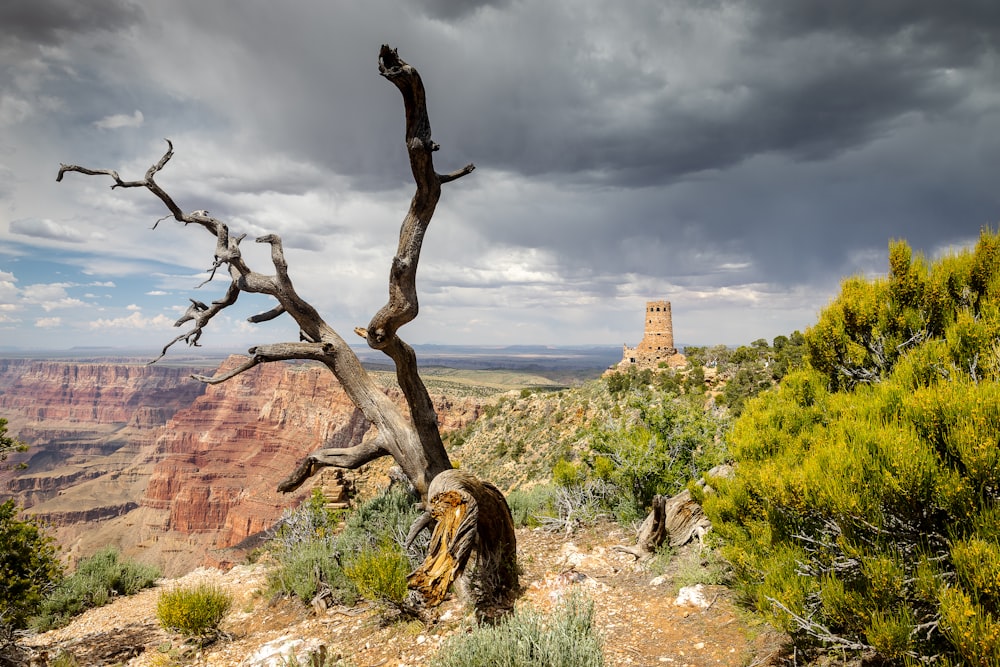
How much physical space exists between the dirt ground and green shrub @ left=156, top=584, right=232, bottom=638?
0.25m

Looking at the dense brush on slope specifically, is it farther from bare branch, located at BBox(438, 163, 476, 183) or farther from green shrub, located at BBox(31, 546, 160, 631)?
green shrub, located at BBox(31, 546, 160, 631)

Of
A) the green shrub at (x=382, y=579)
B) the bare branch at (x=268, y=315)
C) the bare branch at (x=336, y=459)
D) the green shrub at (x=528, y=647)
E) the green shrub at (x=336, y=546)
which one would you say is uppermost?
the bare branch at (x=268, y=315)

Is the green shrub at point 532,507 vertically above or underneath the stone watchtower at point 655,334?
underneath

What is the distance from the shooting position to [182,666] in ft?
17.6

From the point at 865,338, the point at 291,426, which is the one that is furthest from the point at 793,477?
the point at 291,426

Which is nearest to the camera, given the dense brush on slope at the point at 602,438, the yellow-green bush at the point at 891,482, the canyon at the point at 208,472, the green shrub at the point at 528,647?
the yellow-green bush at the point at 891,482

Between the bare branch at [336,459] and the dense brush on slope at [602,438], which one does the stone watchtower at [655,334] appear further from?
the bare branch at [336,459]

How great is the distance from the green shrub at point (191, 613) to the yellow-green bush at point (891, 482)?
20.1 feet

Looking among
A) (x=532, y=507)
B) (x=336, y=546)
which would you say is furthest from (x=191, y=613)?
(x=532, y=507)

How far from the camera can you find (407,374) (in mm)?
6637

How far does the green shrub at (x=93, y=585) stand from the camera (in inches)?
310

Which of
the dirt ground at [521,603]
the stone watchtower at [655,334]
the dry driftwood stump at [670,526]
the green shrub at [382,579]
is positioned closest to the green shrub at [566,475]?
the dirt ground at [521,603]

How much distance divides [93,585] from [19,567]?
3964mm

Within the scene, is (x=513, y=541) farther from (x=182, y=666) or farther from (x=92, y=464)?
(x=92, y=464)
